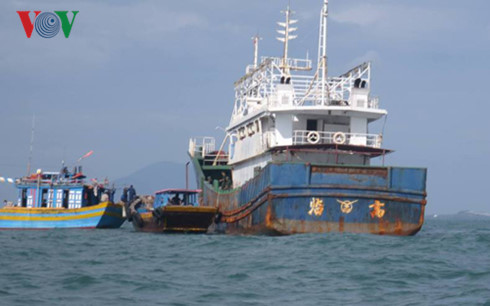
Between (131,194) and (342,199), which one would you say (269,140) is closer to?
(342,199)

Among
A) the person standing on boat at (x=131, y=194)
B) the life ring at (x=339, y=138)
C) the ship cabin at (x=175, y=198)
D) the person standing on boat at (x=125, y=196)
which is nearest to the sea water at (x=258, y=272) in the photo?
the life ring at (x=339, y=138)

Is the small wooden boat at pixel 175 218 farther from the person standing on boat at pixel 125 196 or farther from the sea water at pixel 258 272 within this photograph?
the sea water at pixel 258 272

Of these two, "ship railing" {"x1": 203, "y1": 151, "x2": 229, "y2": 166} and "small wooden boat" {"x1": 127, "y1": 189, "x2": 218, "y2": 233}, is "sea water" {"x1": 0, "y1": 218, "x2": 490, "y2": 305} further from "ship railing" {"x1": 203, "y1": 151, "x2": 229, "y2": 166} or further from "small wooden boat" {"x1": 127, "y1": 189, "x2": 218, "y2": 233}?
"ship railing" {"x1": 203, "y1": 151, "x2": 229, "y2": 166}

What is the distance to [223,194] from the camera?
33.7 metres

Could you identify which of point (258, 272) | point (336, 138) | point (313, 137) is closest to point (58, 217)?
point (313, 137)

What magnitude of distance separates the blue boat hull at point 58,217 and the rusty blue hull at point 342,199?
15.6 m

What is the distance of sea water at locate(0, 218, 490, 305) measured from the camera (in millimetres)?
14758

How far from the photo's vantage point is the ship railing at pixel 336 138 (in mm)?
28750

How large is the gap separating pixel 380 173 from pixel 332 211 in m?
2.00

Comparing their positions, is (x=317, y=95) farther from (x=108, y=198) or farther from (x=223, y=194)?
(x=108, y=198)

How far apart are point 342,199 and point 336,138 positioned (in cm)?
383

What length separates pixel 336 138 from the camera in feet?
94.9

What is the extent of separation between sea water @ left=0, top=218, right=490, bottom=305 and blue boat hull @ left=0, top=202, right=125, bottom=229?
44.8 feet

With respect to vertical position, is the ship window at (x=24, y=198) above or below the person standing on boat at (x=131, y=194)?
below
